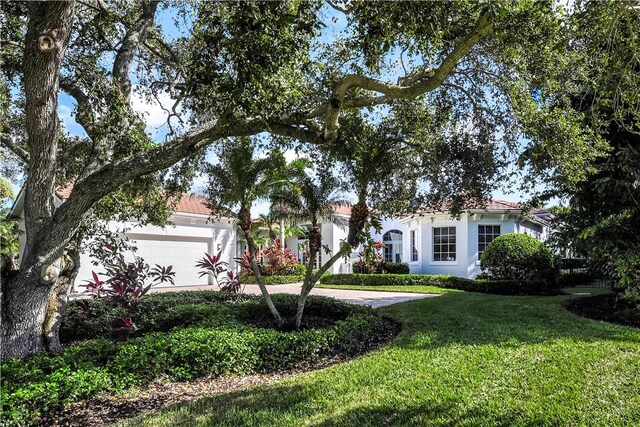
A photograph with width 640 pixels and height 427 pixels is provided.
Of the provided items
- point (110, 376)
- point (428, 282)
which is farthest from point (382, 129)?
point (428, 282)

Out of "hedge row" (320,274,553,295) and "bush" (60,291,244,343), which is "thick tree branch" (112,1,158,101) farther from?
"hedge row" (320,274,553,295)

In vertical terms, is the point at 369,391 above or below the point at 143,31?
below

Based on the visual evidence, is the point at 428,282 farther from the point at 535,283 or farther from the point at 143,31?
the point at 143,31

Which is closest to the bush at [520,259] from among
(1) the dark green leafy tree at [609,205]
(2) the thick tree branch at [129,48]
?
(1) the dark green leafy tree at [609,205]

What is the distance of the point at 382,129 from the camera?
871cm

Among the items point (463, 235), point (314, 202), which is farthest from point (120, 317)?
point (463, 235)

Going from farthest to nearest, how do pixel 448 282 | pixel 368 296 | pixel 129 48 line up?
pixel 448 282 < pixel 368 296 < pixel 129 48

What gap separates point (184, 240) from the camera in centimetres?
1914

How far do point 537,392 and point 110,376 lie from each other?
5.00m

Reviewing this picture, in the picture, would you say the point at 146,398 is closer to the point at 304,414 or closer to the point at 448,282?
the point at 304,414

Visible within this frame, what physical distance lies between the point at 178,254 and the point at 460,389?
1656 cm

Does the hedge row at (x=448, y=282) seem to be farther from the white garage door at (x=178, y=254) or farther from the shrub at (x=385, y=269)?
the white garage door at (x=178, y=254)

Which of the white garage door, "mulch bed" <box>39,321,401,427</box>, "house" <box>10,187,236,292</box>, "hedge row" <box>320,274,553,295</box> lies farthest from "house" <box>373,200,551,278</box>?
"mulch bed" <box>39,321,401,427</box>

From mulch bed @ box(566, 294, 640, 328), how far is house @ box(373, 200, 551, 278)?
7.35 m
